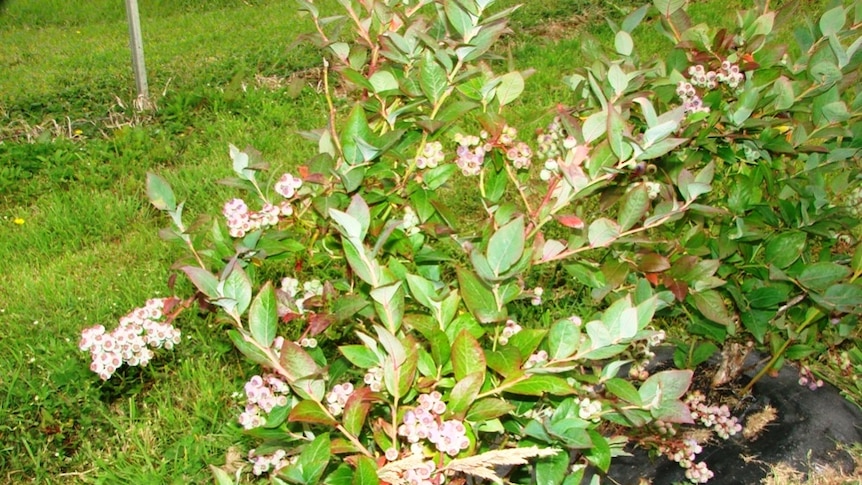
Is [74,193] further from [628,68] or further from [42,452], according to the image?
[628,68]

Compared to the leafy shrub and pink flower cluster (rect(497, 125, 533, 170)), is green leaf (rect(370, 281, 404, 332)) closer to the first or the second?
the leafy shrub

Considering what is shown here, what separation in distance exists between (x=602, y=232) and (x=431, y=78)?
43cm

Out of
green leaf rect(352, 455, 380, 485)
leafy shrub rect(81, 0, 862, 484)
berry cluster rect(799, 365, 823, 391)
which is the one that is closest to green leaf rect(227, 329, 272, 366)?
leafy shrub rect(81, 0, 862, 484)

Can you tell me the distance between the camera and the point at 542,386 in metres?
1.27

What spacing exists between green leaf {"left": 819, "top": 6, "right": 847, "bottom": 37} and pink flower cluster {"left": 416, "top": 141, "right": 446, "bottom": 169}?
0.99 m

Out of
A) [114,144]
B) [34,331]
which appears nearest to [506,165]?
[34,331]

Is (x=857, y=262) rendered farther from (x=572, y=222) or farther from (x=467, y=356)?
(x=467, y=356)

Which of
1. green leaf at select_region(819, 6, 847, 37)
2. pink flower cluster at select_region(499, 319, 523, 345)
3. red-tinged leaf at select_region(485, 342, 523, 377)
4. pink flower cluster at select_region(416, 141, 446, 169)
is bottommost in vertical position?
pink flower cluster at select_region(499, 319, 523, 345)

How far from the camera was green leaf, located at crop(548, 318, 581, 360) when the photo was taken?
4.14 feet

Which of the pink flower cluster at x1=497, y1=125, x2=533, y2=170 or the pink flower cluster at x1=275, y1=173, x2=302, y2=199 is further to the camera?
the pink flower cluster at x1=497, y1=125, x2=533, y2=170

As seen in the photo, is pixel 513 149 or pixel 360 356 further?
pixel 513 149

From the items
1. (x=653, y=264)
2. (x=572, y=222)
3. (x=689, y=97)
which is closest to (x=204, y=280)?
(x=572, y=222)

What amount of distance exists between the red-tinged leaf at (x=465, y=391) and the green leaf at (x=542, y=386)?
0.33 feet

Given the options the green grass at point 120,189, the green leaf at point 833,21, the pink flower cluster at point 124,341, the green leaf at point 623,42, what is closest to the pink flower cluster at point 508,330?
the green grass at point 120,189
